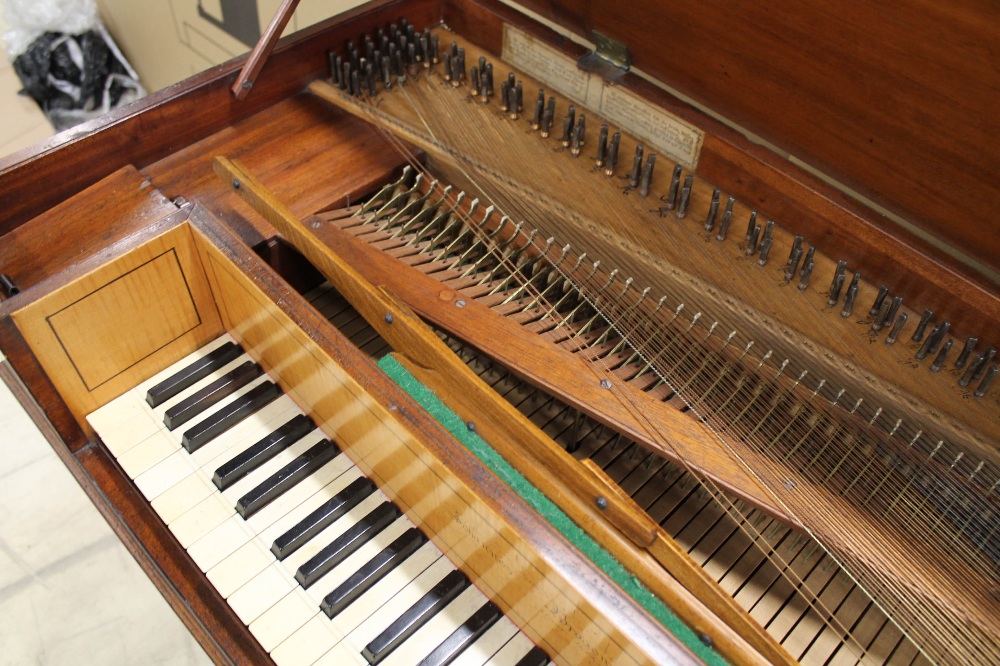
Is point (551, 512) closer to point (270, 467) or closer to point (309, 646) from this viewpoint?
point (309, 646)

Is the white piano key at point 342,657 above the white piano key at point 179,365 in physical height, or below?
below

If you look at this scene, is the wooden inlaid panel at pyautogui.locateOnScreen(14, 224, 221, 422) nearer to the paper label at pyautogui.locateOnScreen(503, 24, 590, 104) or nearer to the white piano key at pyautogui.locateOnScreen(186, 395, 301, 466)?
the white piano key at pyautogui.locateOnScreen(186, 395, 301, 466)

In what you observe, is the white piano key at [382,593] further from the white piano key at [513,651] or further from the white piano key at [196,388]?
the white piano key at [196,388]

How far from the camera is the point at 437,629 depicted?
1895 millimetres

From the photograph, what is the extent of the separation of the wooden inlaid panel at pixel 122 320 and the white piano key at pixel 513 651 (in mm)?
1141

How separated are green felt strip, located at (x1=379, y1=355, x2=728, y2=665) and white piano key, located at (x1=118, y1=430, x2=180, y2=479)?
0.58 m

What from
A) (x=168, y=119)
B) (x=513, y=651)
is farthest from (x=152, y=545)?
(x=168, y=119)

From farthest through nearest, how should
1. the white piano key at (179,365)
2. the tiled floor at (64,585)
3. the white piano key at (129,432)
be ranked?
1. the tiled floor at (64,585)
2. the white piano key at (179,365)
3. the white piano key at (129,432)

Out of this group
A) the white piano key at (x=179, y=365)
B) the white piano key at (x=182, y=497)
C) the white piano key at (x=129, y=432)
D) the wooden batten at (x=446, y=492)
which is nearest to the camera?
the wooden batten at (x=446, y=492)

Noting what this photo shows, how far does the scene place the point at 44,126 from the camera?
16.0 feet

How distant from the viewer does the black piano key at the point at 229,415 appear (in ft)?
7.00

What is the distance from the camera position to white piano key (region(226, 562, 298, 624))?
1908 millimetres

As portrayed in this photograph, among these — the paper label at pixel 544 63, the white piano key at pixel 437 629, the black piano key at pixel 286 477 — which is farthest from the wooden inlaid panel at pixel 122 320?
the paper label at pixel 544 63

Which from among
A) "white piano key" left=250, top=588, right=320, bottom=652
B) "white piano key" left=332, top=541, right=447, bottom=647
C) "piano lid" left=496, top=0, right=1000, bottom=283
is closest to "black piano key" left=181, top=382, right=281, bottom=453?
"white piano key" left=250, top=588, right=320, bottom=652
